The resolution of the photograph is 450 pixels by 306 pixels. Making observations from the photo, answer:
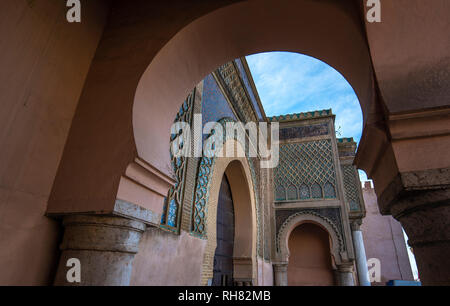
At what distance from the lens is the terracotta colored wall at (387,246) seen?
1352 cm

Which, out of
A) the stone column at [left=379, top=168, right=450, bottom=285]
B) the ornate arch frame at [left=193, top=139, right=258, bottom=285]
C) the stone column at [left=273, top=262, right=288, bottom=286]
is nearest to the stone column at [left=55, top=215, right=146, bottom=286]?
the stone column at [left=379, top=168, right=450, bottom=285]

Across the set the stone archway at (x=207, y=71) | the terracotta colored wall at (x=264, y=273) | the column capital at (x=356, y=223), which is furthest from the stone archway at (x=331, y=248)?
the stone archway at (x=207, y=71)

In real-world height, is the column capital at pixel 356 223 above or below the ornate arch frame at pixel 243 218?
above

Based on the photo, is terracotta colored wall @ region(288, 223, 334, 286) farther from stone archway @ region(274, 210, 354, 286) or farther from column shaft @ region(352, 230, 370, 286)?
stone archway @ region(274, 210, 354, 286)

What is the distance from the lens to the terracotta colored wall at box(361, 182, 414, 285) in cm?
1352

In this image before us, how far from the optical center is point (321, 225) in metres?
7.71

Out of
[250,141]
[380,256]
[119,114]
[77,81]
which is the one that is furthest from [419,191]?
[380,256]

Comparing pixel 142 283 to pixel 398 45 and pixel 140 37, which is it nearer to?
pixel 140 37

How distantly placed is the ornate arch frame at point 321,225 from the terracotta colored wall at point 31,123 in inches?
278

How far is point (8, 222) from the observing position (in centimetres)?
122

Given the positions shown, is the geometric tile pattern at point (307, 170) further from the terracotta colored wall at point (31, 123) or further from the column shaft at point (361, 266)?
the terracotta colored wall at point (31, 123)

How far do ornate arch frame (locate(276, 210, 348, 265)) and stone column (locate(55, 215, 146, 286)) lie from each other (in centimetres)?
687
